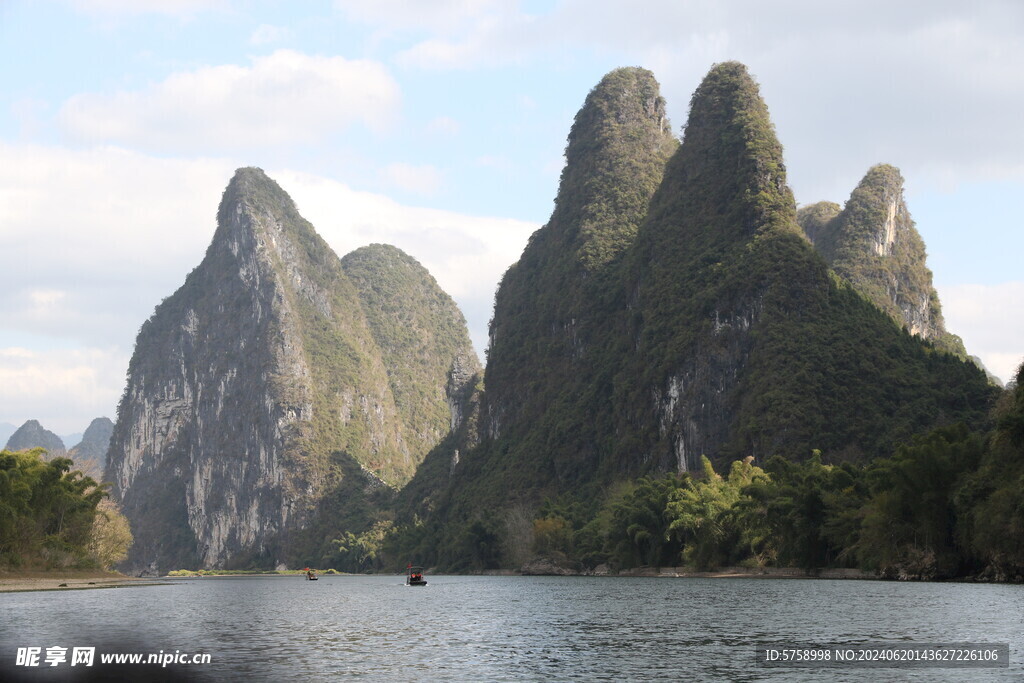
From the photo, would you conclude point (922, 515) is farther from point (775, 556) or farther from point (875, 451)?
point (875, 451)

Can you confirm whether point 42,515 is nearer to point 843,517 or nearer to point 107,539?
point 107,539

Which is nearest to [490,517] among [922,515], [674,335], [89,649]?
[674,335]

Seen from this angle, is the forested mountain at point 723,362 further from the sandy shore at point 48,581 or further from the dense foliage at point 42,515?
the dense foliage at point 42,515

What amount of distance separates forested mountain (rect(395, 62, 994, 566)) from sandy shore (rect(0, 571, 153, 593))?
63803 mm

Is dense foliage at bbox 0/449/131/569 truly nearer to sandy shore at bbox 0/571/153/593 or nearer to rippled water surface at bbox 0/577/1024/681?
sandy shore at bbox 0/571/153/593

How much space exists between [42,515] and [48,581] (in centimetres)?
669

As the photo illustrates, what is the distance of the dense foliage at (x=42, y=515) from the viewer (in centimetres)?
Result: 8975

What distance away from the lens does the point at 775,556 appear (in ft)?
335

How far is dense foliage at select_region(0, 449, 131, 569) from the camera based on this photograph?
294ft

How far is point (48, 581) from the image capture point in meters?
93.4

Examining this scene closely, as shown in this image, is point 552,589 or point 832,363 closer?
point 552,589

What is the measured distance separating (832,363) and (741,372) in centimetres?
1409

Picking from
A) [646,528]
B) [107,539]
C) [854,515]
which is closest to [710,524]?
[646,528]

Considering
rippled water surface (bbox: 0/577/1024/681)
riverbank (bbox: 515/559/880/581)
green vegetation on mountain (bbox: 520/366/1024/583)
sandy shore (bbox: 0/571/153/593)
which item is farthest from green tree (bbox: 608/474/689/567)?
sandy shore (bbox: 0/571/153/593)
